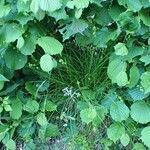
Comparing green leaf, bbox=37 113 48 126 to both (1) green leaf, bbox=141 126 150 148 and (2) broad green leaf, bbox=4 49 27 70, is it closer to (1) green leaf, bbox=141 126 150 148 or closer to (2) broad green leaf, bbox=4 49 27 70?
(2) broad green leaf, bbox=4 49 27 70

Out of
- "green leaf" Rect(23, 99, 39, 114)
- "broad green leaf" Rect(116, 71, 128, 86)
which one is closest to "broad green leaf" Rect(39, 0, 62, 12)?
"broad green leaf" Rect(116, 71, 128, 86)

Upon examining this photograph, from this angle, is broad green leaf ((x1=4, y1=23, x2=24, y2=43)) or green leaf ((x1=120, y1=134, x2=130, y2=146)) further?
green leaf ((x1=120, y1=134, x2=130, y2=146))

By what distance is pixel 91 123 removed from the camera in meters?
2.00

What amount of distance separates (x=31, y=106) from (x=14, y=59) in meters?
0.26

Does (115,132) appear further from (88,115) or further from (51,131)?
(51,131)

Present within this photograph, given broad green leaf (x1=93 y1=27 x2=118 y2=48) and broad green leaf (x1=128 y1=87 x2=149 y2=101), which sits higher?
broad green leaf (x1=93 y1=27 x2=118 y2=48)

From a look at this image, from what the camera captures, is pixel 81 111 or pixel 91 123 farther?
pixel 91 123

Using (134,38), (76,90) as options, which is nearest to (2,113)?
(76,90)

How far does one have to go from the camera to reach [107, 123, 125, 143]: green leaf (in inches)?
73.9

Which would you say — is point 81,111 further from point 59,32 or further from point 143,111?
point 59,32

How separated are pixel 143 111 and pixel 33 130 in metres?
0.56

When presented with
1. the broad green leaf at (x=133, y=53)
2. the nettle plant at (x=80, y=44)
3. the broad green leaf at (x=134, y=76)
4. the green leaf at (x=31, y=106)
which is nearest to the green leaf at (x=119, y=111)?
the nettle plant at (x=80, y=44)

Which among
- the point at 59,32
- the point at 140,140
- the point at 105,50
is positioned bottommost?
→ the point at 140,140

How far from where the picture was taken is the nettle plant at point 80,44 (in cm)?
170
